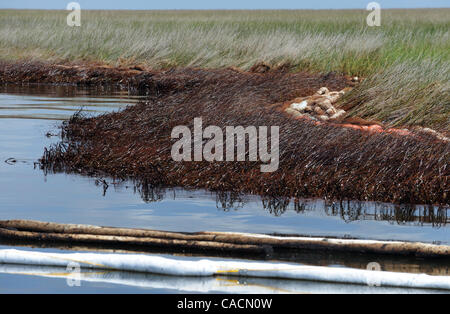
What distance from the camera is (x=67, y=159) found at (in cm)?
1492

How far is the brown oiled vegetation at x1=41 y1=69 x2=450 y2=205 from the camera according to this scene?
1249cm

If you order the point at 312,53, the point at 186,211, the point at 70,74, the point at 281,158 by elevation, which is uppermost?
the point at 312,53

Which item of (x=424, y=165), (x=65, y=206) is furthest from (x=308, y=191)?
(x=65, y=206)

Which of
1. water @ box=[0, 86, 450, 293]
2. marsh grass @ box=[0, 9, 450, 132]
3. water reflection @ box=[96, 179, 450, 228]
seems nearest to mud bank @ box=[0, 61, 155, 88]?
marsh grass @ box=[0, 9, 450, 132]

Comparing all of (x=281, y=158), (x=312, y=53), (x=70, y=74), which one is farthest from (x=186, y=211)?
(x=70, y=74)

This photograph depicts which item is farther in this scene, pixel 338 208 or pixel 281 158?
pixel 281 158

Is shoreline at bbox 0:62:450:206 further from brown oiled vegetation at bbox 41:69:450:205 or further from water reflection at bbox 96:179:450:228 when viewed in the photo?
water reflection at bbox 96:179:450:228

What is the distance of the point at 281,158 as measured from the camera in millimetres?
13875

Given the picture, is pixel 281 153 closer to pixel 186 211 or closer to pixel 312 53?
pixel 186 211

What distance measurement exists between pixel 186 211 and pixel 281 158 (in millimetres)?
2882

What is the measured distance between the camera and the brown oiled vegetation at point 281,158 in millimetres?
12492

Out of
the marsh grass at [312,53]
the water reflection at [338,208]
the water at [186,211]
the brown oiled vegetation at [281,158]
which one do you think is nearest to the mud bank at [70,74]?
the marsh grass at [312,53]

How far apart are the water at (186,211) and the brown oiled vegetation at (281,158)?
0.38m

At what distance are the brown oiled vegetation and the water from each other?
0.38 m
